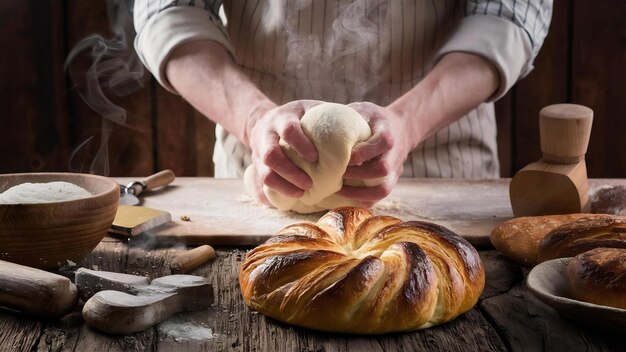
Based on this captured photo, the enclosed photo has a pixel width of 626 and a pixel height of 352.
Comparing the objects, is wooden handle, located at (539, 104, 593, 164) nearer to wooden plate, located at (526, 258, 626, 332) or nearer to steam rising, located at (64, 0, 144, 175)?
wooden plate, located at (526, 258, 626, 332)

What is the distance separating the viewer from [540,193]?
1.72m

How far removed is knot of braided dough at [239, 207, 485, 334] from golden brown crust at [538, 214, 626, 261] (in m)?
0.16

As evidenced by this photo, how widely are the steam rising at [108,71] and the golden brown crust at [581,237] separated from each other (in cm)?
114

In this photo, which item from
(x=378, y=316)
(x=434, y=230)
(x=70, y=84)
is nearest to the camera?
(x=378, y=316)

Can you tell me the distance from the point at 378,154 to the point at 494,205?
0.36 meters

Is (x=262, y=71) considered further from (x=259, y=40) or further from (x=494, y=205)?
(x=494, y=205)

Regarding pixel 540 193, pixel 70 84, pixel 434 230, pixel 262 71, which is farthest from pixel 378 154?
pixel 70 84

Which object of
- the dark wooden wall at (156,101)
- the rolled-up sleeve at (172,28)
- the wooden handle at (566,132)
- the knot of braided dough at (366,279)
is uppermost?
the rolled-up sleeve at (172,28)

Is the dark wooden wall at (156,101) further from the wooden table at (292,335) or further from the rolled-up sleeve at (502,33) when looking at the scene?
the wooden table at (292,335)

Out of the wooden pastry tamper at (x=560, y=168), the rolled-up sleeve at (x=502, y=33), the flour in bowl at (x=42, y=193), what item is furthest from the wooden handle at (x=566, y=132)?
the flour in bowl at (x=42, y=193)

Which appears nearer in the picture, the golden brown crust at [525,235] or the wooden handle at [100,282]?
the wooden handle at [100,282]

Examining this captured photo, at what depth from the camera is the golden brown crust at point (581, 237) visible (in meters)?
1.31

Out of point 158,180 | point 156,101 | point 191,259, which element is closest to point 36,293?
point 191,259

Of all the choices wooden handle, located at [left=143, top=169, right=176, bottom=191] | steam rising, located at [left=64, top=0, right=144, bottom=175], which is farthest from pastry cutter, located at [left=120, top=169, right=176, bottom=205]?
steam rising, located at [left=64, top=0, right=144, bottom=175]
